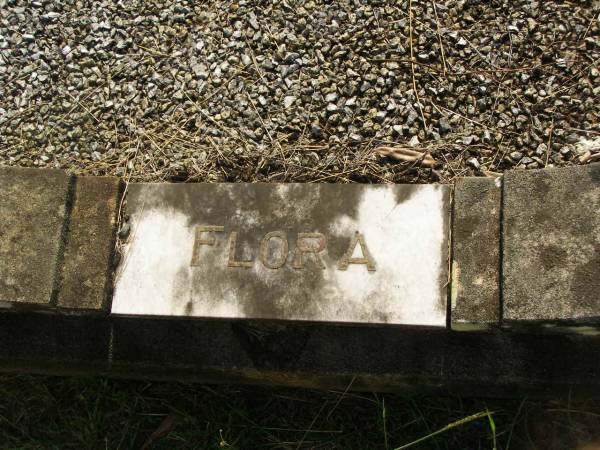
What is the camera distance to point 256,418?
2.77 meters

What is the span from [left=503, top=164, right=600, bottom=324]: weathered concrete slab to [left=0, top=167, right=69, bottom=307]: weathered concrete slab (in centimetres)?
173

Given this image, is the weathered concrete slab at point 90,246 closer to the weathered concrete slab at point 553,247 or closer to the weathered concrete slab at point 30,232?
the weathered concrete slab at point 30,232

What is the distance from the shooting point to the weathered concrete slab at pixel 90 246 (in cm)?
245

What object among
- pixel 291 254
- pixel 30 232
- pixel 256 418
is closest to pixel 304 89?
pixel 291 254

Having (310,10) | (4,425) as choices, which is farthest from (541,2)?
(4,425)

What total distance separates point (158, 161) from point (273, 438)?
4.55 feet

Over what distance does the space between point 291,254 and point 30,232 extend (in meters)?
1.05

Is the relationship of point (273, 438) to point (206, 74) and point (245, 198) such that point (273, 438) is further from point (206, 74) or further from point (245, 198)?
point (206, 74)

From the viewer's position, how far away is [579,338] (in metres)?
2.39

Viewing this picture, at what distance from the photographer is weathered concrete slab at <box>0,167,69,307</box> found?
7.97 ft

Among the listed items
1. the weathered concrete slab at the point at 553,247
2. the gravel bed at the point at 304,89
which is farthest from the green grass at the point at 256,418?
the gravel bed at the point at 304,89

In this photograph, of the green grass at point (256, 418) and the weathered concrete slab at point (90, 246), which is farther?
the green grass at point (256, 418)

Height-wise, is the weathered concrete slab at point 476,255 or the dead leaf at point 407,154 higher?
the dead leaf at point 407,154

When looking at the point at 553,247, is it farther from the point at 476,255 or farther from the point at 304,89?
the point at 304,89
